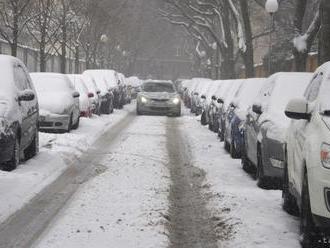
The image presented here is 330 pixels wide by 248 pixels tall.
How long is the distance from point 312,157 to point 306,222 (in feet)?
2.13

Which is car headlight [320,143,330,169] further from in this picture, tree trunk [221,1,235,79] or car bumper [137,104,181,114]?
tree trunk [221,1,235,79]

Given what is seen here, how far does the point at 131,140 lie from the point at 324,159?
12.0 metres

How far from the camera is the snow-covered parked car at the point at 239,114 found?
13406 millimetres

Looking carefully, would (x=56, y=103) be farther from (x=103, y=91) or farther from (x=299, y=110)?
(x=299, y=110)

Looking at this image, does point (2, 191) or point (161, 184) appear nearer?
point (2, 191)

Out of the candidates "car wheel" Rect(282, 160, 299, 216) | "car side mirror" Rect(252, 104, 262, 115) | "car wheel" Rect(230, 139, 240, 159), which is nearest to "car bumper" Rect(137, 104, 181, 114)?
"car wheel" Rect(230, 139, 240, 159)

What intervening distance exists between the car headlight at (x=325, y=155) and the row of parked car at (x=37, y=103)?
580cm

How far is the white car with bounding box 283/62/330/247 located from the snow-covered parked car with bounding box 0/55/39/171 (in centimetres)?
457

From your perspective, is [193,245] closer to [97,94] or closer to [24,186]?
[24,186]

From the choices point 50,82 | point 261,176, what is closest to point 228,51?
point 50,82

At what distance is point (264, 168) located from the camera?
32.3 feet

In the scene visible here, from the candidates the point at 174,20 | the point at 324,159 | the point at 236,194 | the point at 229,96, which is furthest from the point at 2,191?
the point at 174,20

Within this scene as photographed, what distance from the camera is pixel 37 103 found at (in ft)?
44.2

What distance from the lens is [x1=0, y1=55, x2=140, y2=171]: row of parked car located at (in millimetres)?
11023
